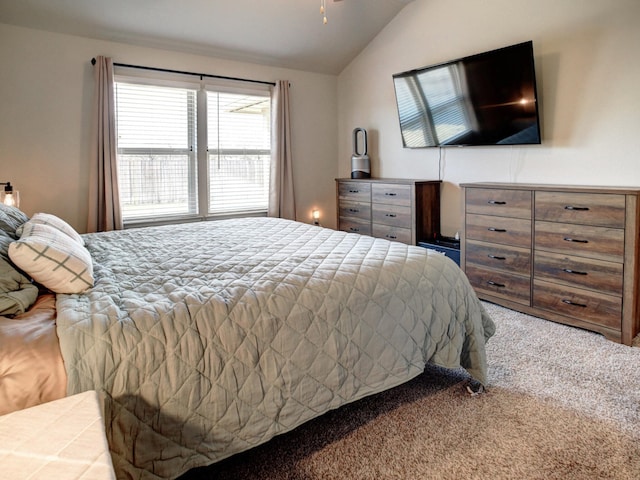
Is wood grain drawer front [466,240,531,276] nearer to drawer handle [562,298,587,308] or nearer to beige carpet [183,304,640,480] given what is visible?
drawer handle [562,298,587,308]

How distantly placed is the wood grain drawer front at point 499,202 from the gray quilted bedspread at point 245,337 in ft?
4.30

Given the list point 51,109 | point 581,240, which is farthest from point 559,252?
point 51,109

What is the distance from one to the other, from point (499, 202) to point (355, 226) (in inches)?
73.1

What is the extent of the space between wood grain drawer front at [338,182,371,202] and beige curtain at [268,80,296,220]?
0.60 meters

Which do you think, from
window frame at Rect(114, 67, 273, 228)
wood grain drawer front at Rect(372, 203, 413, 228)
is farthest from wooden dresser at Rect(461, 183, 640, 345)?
window frame at Rect(114, 67, 273, 228)

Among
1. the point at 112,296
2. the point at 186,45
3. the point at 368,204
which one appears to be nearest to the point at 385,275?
the point at 112,296

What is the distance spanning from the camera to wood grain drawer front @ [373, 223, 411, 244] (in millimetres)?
4316

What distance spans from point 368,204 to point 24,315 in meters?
3.69

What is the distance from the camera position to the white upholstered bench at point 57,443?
81 centimetres

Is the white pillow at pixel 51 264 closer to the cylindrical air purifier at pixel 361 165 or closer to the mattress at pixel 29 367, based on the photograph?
the mattress at pixel 29 367

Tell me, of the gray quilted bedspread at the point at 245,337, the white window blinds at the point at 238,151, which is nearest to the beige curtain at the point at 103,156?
the white window blinds at the point at 238,151

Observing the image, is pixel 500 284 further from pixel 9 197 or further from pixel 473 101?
pixel 9 197

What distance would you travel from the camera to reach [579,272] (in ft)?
9.64

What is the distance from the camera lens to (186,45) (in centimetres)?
425
